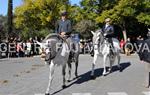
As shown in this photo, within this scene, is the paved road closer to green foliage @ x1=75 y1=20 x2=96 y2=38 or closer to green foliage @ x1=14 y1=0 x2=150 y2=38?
green foliage @ x1=14 y1=0 x2=150 y2=38

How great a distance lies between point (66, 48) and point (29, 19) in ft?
177

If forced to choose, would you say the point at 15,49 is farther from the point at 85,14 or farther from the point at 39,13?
the point at 39,13

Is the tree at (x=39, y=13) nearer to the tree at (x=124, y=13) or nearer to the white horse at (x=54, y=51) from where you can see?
the tree at (x=124, y=13)

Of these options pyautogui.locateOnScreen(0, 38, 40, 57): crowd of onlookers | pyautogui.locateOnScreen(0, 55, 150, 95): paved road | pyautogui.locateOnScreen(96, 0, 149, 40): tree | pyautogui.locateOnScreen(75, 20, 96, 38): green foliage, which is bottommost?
pyautogui.locateOnScreen(0, 55, 150, 95): paved road

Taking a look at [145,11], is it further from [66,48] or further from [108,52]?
[66,48]

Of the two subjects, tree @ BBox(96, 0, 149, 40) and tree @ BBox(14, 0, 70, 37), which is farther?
tree @ BBox(14, 0, 70, 37)

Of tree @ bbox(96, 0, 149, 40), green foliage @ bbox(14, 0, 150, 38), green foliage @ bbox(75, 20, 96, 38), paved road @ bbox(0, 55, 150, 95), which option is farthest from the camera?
green foliage @ bbox(14, 0, 150, 38)

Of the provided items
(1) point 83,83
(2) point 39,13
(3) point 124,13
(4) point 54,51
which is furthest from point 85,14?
(4) point 54,51

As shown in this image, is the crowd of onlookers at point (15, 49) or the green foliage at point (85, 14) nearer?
the crowd of onlookers at point (15, 49)

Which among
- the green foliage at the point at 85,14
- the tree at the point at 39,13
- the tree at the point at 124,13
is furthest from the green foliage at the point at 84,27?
the tree at the point at 39,13

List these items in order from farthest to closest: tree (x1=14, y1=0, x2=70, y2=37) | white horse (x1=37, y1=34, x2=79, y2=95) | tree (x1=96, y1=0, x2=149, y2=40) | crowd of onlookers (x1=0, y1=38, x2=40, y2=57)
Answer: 1. tree (x1=14, y1=0, x2=70, y2=37)
2. tree (x1=96, y1=0, x2=149, y2=40)
3. crowd of onlookers (x1=0, y1=38, x2=40, y2=57)
4. white horse (x1=37, y1=34, x2=79, y2=95)

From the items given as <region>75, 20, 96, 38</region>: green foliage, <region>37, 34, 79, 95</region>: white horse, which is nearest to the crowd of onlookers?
<region>75, 20, 96, 38</region>: green foliage

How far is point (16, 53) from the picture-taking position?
1544 inches

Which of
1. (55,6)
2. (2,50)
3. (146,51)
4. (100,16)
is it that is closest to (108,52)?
(146,51)
